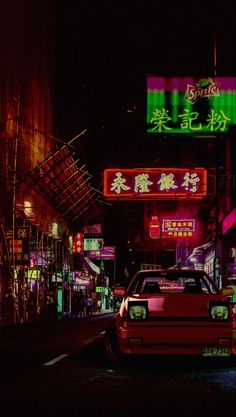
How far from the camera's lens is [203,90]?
27.5 meters

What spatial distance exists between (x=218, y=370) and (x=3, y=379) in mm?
3180

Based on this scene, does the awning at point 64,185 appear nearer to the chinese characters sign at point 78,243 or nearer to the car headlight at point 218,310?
the chinese characters sign at point 78,243

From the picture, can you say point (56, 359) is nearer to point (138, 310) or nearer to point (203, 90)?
point (138, 310)

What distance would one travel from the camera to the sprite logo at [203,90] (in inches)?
1081

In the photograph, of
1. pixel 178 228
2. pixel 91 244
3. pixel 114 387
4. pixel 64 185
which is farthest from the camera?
pixel 91 244

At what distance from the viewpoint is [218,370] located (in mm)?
9688

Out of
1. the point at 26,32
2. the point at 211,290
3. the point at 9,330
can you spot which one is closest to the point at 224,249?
the point at 26,32

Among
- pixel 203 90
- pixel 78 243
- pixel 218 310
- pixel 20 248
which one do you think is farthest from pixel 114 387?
pixel 78 243

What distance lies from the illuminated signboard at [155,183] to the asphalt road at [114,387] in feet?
59.0

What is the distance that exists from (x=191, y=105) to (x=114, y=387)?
68.7 ft

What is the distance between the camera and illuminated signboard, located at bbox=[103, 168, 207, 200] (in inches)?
1155

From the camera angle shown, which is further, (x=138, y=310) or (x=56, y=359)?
(x=56, y=359)

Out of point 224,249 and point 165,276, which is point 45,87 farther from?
point 165,276

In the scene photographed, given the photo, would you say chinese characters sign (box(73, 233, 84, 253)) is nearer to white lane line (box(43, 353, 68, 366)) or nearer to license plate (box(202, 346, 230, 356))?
white lane line (box(43, 353, 68, 366))
